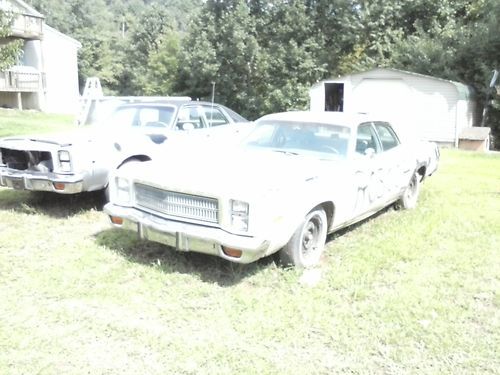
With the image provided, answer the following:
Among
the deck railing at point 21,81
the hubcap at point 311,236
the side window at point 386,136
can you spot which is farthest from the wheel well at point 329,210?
the deck railing at point 21,81

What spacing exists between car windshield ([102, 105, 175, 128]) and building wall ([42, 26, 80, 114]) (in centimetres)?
2618

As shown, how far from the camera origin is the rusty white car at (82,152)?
617cm

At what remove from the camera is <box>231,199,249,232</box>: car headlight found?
4.18m

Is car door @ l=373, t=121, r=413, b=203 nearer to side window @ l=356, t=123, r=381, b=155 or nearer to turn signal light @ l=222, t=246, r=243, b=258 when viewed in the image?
side window @ l=356, t=123, r=381, b=155

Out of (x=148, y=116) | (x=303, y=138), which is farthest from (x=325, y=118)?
(x=148, y=116)

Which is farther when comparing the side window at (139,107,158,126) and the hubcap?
the side window at (139,107,158,126)

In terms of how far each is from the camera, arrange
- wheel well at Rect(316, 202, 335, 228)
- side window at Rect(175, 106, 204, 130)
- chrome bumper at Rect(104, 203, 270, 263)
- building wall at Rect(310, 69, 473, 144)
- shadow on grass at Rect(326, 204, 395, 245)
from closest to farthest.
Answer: chrome bumper at Rect(104, 203, 270, 263) → wheel well at Rect(316, 202, 335, 228) → shadow on grass at Rect(326, 204, 395, 245) → side window at Rect(175, 106, 204, 130) → building wall at Rect(310, 69, 473, 144)

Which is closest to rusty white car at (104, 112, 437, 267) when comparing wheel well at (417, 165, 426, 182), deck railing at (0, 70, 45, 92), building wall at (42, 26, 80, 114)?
wheel well at (417, 165, 426, 182)

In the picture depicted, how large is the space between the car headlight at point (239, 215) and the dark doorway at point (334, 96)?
18.3 metres

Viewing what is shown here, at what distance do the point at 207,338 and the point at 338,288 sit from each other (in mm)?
1398

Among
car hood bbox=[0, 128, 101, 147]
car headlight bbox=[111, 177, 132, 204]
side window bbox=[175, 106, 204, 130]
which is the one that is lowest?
car headlight bbox=[111, 177, 132, 204]

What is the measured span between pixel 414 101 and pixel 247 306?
17268 mm

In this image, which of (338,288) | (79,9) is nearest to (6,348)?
(338,288)

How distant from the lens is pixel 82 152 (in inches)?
247
